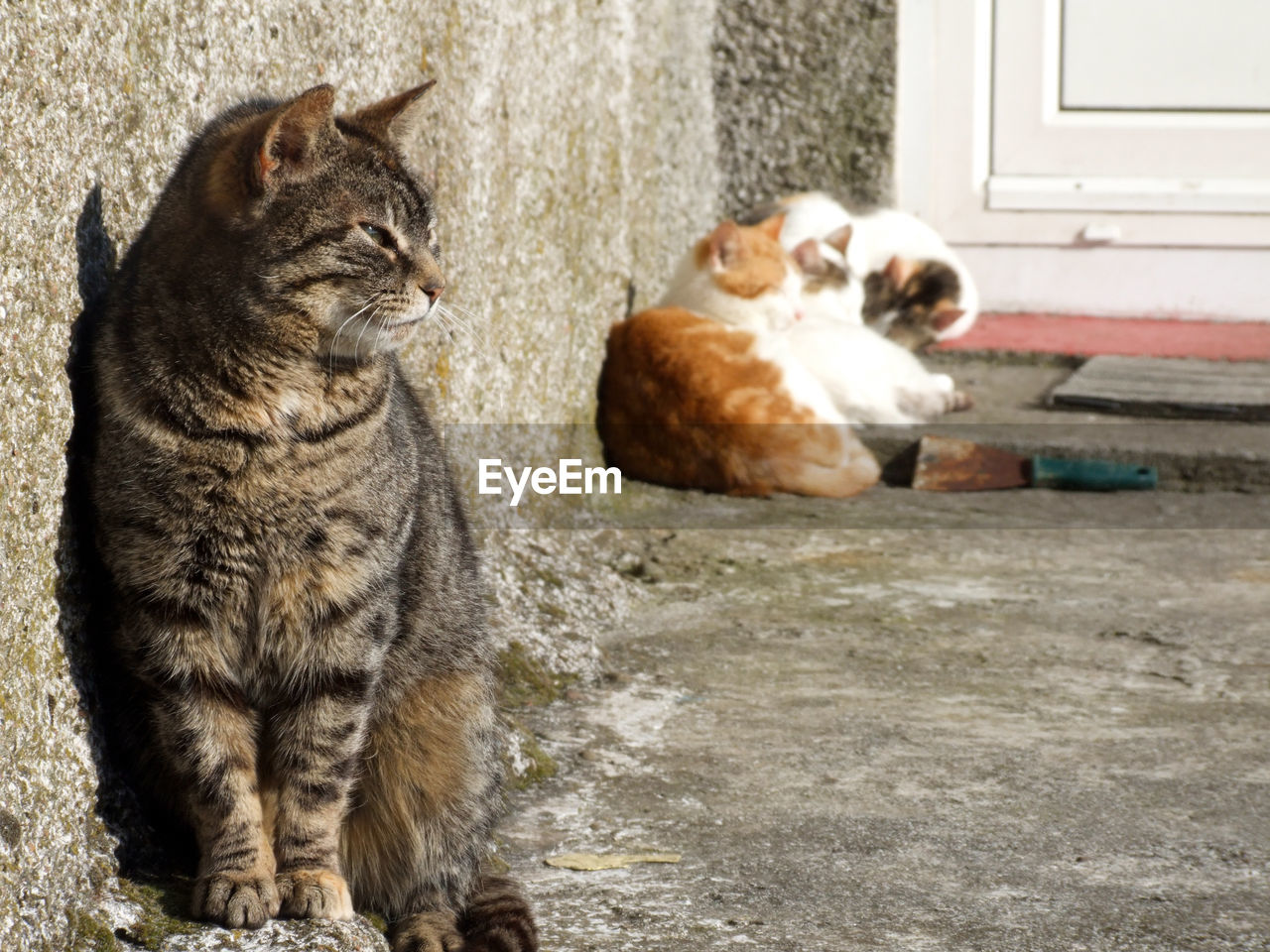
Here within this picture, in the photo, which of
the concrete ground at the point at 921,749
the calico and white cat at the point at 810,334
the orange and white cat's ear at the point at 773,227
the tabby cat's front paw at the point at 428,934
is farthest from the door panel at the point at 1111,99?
the tabby cat's front paw at the point at 428,934

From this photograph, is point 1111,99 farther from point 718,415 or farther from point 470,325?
point 470,325

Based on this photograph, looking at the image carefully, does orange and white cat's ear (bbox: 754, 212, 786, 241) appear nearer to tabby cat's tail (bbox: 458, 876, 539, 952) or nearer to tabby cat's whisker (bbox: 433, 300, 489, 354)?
tabby cat's whisker (bbox: 433, 300, 489, 354)

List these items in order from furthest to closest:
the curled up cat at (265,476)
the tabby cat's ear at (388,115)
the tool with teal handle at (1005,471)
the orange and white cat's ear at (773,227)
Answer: the orange and white cat's ear at (773,227), the tool with teal handle at (1005,471), the tabby cat's ear at (388,115), the curled up cat at (265,476)

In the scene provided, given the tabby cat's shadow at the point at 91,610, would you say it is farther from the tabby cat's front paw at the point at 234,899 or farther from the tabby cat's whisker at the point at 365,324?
the tabby cat's whisker at the point at 365,324

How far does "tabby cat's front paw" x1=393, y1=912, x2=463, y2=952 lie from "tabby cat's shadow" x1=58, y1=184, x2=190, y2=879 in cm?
39

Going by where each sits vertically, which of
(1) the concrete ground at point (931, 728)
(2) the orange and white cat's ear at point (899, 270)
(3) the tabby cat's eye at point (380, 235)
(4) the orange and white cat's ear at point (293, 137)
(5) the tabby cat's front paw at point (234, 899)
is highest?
(4) the orange and white cat's ear at point (293, 137)

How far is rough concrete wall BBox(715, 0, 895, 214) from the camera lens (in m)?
6.54

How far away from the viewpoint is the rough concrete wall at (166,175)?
76.4 inches

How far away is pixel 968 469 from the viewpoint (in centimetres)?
517

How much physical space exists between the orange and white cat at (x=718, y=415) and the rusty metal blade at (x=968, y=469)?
0.66 ft

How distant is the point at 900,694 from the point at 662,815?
2.72 feet

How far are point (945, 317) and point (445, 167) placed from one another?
3.46 m

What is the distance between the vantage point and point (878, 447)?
5.41 metres

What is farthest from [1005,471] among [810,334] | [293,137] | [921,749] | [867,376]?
[293,137]
